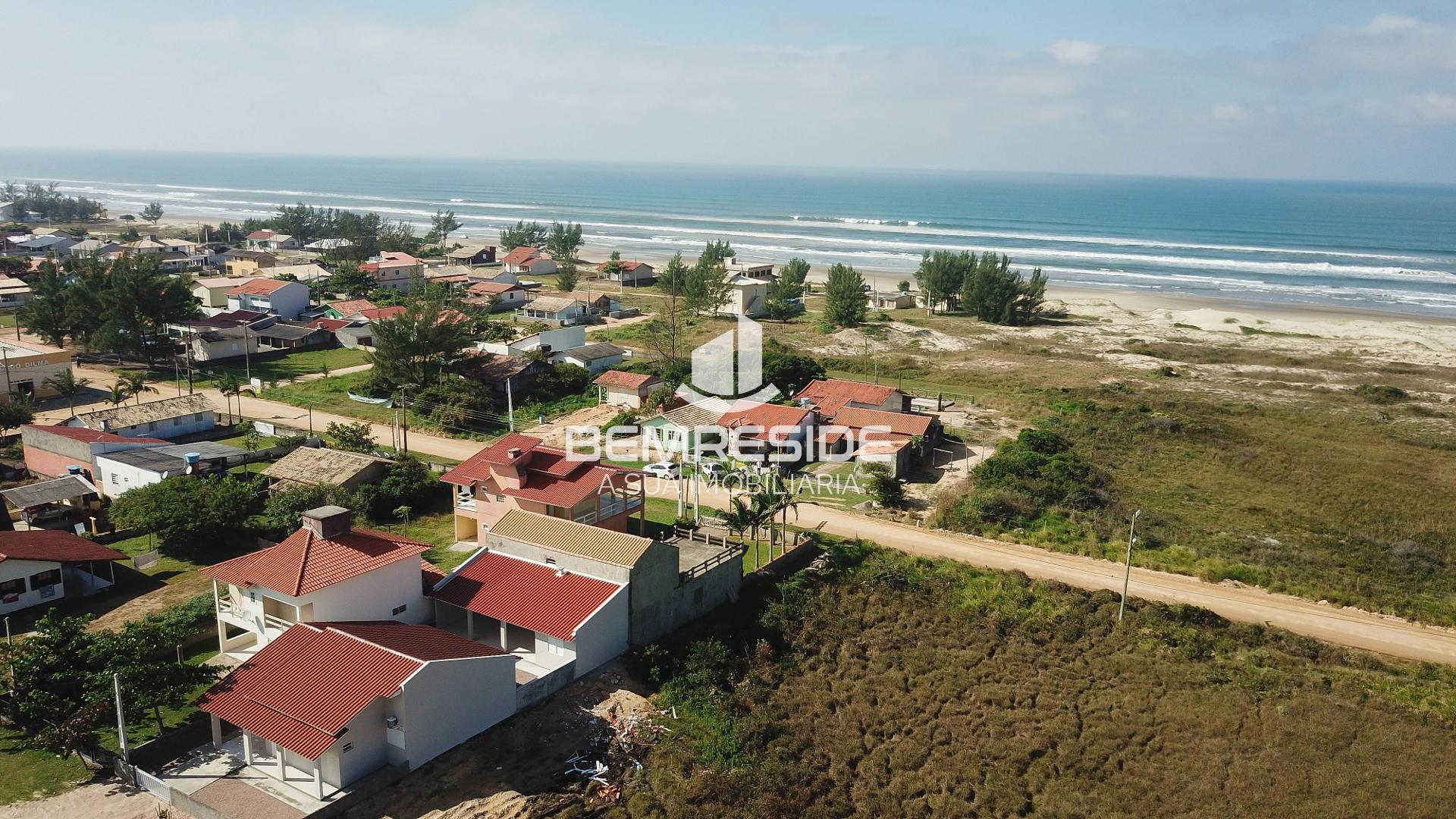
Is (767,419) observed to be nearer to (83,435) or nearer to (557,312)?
(83,435)

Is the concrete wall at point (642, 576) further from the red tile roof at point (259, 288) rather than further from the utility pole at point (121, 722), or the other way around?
the red tile roof at point (259, 288)

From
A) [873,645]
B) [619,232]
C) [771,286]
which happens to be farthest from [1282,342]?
[619,232]

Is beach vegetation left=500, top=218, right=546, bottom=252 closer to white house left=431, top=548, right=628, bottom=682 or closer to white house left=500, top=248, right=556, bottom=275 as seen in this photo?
white house left=500, top=248, right=556, bottom=275

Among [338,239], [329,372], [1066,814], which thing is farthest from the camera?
[338,239]


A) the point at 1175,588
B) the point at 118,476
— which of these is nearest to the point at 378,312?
the point at 118,476

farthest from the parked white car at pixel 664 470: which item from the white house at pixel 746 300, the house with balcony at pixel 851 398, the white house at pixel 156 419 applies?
the white house at pixel 746 300

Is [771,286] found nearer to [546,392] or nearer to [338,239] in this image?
[546,392]
